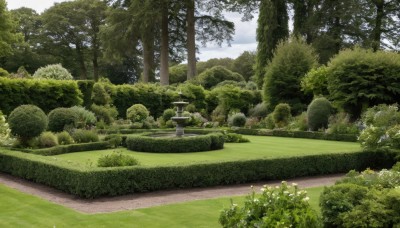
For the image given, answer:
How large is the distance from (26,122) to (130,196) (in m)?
5.94

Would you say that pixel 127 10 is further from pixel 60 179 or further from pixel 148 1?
pixel 60 179

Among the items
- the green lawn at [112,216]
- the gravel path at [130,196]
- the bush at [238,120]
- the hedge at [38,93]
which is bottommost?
the gravel path at [130,196]

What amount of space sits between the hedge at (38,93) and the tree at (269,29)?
16710mm

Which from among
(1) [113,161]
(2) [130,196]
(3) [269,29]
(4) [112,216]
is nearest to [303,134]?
(1) [113,161]

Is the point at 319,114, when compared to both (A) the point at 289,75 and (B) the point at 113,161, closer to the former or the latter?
(A) the point at 289,75

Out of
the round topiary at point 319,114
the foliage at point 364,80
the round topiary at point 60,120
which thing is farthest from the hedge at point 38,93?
the foliage at point 364,80

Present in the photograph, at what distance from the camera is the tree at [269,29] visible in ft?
114

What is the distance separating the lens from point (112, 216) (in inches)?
305

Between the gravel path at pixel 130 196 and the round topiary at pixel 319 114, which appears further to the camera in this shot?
the round topiary at pixel 319 114

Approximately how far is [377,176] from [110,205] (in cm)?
493

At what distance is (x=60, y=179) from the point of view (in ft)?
33.0

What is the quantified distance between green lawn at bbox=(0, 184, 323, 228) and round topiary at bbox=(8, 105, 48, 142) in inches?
208

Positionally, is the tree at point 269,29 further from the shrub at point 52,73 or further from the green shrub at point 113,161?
the green shrub at point 113,161

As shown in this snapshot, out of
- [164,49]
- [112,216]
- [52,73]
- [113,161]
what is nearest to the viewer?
[112,216]
